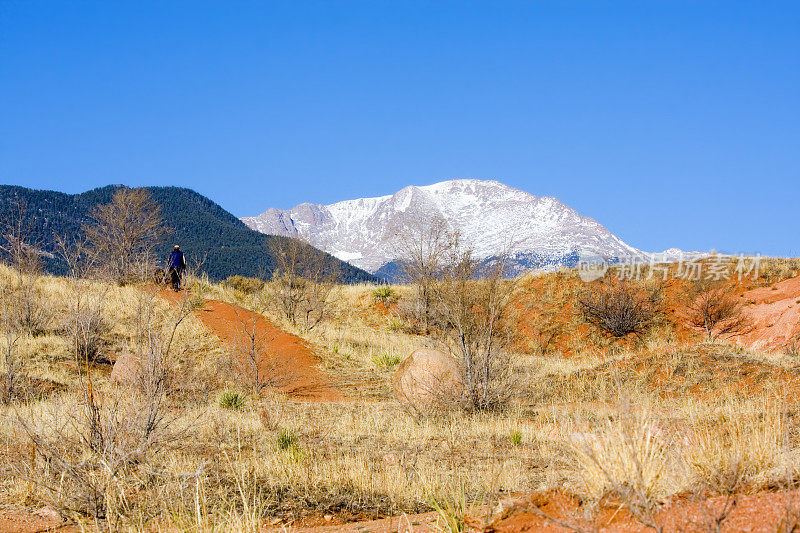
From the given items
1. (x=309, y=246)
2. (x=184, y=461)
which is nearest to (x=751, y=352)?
(x=184, y=461)

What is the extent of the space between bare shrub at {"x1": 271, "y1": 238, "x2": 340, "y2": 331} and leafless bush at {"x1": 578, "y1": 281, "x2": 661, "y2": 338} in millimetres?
10018

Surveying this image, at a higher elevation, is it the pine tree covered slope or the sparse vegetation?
the pine tree covered slope

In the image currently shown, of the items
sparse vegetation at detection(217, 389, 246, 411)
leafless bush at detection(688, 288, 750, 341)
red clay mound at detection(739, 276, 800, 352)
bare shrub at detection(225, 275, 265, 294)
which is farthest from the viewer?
bare shrub at detection(225, 275, 265, 294)

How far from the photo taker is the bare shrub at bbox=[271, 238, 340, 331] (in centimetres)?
2391

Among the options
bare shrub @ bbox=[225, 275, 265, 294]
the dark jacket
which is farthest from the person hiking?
bare shrub @ bbox=[225, 275, 265, 294]

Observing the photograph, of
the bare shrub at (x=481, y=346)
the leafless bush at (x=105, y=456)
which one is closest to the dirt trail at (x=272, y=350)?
the bare shrub at (x=481, y=346)

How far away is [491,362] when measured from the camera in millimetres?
11641

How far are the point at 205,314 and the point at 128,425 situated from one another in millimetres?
12824

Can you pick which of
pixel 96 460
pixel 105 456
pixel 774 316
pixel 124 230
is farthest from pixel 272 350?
pixel 774 316

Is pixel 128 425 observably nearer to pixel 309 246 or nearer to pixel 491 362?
pixel 491 362

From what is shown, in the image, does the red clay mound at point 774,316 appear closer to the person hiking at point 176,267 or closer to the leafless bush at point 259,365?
the leafless bush at point 259,365

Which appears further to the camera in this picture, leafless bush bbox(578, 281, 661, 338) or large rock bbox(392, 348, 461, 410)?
leafless bush bbox(578, 281, 661, 338)

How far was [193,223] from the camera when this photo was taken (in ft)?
409

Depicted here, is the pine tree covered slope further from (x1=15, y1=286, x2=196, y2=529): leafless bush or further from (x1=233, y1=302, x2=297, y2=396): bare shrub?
(x1=15, y1=286, x2=196, y2=529): leafless bush
